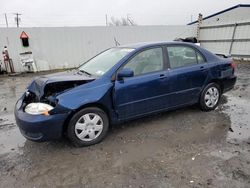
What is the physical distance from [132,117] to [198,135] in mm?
1132

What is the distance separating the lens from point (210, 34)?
14625 mm

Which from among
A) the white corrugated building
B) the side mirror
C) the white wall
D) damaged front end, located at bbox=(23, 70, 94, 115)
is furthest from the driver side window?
the white corrugated building

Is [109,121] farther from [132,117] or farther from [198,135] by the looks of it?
[198,135]

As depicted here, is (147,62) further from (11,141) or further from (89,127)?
(11,141)

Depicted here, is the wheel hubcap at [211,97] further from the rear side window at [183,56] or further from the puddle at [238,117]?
the rear side window at [183,56]

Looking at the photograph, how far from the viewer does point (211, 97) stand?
4875 mm

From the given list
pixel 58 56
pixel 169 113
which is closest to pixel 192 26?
pixel 58 56

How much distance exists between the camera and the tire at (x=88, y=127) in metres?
3.41

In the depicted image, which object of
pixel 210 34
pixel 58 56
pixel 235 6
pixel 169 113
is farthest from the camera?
Answer: pixel 235 6

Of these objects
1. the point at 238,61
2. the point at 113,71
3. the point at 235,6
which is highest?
the point at 235,6

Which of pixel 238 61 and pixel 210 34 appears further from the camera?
pixel 210 34

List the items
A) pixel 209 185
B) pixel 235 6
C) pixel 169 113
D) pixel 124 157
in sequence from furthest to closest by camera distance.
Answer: pixel 235 6
pixel 169 113
pixel 124 157
pixel 209 185

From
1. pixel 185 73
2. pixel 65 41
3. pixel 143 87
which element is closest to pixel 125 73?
pixel 143 87

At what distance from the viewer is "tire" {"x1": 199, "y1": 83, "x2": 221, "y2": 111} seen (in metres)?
4.75
